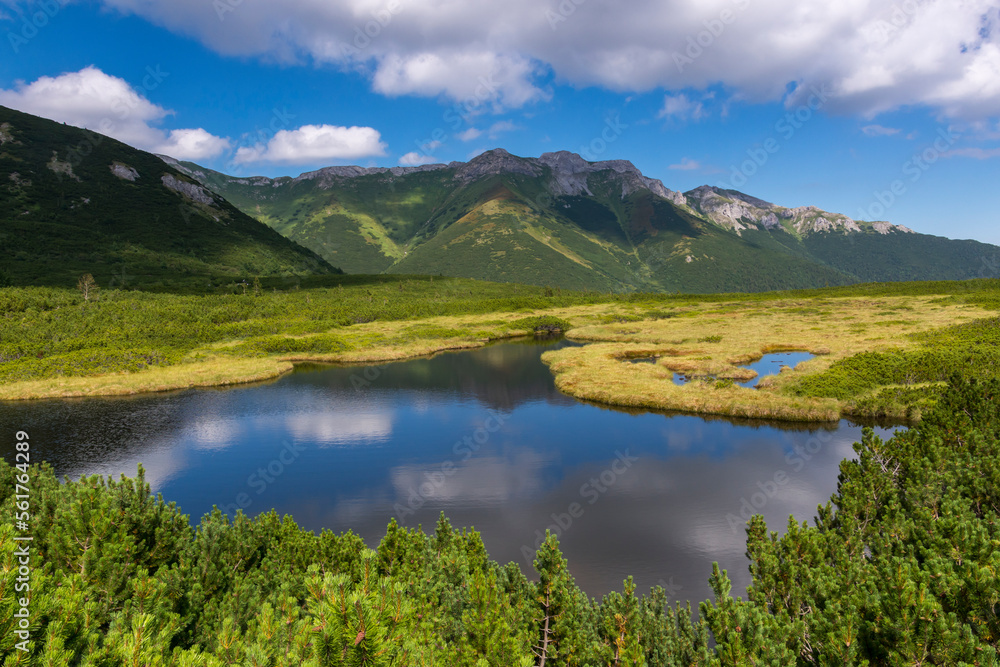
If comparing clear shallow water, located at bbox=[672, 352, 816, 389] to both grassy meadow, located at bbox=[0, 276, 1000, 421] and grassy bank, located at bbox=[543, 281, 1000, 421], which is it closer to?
grassy bank, located at bbox=[543, 281, 1000, 421]

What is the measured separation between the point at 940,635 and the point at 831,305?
173m

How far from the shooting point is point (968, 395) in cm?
2412

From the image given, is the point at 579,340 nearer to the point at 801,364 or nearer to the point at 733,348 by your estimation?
the point at 733,348

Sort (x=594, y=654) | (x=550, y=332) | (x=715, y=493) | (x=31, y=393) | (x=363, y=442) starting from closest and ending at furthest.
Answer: (x=594, y=654), (x=715, y=493), (x=363, y=442), (x=31, y=393), (x=550, y=332)

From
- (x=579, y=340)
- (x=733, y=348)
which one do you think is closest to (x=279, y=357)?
(x=579, y=340)

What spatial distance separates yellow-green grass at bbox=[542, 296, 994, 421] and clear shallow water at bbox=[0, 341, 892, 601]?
10.5 ft

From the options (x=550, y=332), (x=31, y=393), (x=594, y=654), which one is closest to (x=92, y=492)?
(x=594, y=654)

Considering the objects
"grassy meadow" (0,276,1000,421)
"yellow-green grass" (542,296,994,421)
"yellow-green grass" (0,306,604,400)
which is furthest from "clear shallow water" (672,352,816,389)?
"yellow-green grass" (0,306,604,400)

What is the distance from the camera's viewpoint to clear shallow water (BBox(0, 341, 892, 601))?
90.4 ft

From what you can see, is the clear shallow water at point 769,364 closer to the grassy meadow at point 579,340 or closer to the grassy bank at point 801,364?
the grassy bank at point 801,364

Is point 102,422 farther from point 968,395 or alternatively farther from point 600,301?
point 600,301

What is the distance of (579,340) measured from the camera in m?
114

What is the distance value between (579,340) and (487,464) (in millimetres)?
77888

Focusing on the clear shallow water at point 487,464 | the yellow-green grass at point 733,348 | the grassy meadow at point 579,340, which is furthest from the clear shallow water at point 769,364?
the clear shallow water at point 487,464
